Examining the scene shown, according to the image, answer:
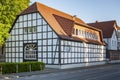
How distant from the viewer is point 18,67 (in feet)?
93.6

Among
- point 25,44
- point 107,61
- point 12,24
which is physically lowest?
point 107,61

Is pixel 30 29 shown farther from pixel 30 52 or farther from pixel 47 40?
pixel 47 40

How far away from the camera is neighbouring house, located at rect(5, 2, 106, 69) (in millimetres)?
36438

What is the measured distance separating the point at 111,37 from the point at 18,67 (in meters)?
34.4

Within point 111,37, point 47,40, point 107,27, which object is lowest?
point 47,40

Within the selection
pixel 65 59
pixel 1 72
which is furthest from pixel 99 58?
pixel 1 72

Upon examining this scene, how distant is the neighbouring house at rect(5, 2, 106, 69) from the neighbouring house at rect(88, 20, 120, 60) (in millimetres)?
14809

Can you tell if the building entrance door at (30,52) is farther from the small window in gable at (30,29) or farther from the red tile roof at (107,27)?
the red tile roof at (107,27)

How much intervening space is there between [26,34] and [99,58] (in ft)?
55.9

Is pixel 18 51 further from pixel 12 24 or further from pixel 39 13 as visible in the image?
pixel 39 13

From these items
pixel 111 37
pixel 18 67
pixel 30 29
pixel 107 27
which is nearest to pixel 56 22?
pixel 30 29

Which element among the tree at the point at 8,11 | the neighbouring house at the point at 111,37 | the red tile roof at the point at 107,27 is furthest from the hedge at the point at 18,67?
the red tile roof at the point at 107,27

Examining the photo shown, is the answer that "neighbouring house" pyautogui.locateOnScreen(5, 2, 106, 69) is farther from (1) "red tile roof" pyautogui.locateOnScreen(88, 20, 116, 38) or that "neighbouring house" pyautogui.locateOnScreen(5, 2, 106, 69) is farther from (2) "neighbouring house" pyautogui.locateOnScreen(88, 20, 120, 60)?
(1) "red tile roof" pyautogui.locateOnScreen(88, 20, 116, 38)

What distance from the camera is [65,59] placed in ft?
121
